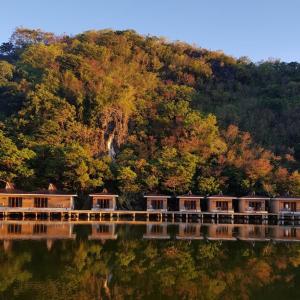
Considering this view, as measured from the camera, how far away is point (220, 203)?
40.2m

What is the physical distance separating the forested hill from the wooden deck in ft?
8.02

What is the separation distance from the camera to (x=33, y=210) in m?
36.7

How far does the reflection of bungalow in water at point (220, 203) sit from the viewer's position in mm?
39719

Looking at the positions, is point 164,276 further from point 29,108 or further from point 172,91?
point 172,91

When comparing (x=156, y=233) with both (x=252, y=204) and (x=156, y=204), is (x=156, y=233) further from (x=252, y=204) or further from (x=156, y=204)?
(x=252, y=204)

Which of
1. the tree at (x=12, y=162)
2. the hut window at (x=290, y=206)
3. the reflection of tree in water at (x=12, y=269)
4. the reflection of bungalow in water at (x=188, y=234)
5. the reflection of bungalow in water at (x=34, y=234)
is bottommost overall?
the reflection of bungalow in water at (x=188, y=234)

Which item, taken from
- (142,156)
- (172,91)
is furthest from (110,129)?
(172,91)

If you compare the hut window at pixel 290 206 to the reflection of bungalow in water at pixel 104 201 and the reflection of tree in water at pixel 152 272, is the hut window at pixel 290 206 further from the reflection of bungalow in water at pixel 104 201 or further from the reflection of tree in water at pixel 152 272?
the reflection of tree in water at pixel 152 272

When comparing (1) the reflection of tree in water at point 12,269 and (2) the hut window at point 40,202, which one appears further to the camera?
(2) the hut window at point 40,202

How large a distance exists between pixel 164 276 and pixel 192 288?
1545mm

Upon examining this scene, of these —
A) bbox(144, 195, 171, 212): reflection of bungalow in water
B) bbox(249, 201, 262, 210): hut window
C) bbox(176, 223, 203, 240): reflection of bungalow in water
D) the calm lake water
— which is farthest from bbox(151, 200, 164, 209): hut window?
the calm lake water

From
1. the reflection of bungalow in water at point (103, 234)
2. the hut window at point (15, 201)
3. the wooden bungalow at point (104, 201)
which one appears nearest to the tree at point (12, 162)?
the hut window at point (15, 201)

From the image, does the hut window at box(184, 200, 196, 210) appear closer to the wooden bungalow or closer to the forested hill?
the forested hill

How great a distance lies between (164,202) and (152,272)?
24.9 metres
